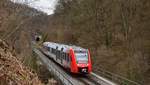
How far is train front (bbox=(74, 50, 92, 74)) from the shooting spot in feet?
95.2

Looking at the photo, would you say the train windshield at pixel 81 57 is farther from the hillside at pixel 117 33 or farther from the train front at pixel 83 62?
the hillside at pixel 117 33

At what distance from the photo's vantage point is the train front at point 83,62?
95.2ft

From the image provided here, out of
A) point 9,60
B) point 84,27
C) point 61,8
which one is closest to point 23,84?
point 9,60

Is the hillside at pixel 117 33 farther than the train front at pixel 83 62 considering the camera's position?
Yes

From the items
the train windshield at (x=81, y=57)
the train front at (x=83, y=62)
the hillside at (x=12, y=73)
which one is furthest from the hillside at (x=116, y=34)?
the hillside at (x=12, y=73)

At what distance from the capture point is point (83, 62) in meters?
29.5

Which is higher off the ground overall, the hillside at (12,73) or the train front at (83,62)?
the hillside at (12,73)

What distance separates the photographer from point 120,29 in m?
42.1

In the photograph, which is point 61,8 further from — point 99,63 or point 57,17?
point 99,63

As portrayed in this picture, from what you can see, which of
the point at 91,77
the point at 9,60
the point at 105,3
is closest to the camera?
the point at 9,60

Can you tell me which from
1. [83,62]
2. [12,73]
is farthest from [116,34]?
[12,73]

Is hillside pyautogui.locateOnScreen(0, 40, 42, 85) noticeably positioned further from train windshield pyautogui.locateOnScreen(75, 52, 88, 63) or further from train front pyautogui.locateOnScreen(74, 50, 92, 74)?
train windshield pyautogui.locateOnScreen(75, 52, 88, 63)

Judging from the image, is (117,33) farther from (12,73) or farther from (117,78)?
(12,73)

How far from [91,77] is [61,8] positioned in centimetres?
4196
